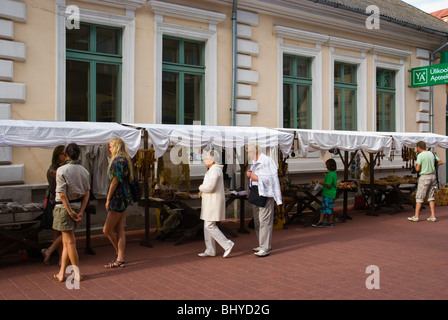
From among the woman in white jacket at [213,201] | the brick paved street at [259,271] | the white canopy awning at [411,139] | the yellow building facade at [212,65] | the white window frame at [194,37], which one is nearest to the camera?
the brick paved street at [259,271]

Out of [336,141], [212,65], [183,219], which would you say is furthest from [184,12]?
[183,219]

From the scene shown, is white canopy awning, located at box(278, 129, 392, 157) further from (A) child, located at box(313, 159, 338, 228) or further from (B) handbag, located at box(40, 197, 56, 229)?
(B) handbag, located at box(40, 197, 56, 229)

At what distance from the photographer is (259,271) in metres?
6.27

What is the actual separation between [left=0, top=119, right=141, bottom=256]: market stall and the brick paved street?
385mm

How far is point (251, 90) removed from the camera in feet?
39.2

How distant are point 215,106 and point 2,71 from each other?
4836 mm

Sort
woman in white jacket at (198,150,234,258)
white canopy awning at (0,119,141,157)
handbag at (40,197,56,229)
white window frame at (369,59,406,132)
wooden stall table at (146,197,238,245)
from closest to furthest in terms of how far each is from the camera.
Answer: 1. white canopy awning at (0,119,141,157)
2. handbag at (40,197,56,229)
3. woman in white jacket at (198,150,234,258)
4. wooden stall table at (146,197,238,245)
5. white window frame at (369,59,406,132)

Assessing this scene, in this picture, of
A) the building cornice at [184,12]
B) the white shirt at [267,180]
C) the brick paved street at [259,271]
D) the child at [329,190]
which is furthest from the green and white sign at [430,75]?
the white shirt at [267,180]

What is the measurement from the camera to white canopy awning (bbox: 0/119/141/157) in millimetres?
6324

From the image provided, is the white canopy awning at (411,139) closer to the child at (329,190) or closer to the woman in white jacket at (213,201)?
the child at (329,190)

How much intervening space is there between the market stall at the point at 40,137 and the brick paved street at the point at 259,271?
38cm

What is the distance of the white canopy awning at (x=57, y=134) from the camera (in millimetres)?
6324

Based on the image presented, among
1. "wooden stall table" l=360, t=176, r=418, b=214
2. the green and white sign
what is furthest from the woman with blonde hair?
the green and white sign

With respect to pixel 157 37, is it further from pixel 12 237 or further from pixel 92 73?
pixel 12 237
